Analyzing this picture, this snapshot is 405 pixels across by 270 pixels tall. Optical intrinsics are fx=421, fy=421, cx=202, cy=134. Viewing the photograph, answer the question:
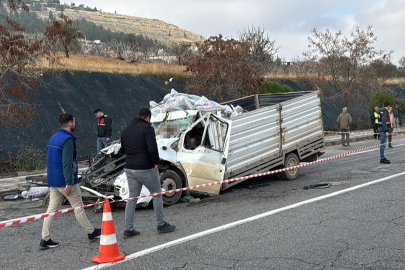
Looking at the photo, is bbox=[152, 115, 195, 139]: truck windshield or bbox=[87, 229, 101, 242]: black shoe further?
bbox=[152, 115, 195, 139]: truck windshield

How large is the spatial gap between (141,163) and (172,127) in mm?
3219

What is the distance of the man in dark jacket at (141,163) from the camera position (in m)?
6.38

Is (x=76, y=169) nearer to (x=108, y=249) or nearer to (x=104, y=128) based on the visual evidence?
(x=108, y=249)

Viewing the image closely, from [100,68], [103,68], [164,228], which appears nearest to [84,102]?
[100,68]

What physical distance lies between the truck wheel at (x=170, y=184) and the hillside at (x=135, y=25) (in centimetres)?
9318

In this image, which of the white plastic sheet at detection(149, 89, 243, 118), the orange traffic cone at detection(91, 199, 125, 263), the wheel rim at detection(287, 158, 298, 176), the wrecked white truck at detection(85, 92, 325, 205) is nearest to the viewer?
the orange traffic cone at detection(91, 199, 125, 263)

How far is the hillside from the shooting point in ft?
341

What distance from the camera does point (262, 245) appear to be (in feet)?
18.6

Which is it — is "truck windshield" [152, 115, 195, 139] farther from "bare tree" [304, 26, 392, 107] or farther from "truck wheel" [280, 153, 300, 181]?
"bare tree" [304, 26, 392, 107]

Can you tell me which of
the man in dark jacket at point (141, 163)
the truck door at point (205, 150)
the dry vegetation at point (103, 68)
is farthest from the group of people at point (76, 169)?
the dry vegetation at point (103, 68)

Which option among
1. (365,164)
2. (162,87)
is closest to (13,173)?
(365,164)

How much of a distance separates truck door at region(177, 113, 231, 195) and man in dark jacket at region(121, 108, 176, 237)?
254 centimetres

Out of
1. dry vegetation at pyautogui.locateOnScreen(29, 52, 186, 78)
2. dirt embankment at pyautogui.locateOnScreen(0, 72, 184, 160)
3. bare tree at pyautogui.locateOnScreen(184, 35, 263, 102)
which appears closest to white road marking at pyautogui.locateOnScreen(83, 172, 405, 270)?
bare tree at pyautogui.locateOnScreen(184, 35, 263, 102)

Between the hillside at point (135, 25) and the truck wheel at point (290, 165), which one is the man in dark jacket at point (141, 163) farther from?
the hillside at point (135, 25)
